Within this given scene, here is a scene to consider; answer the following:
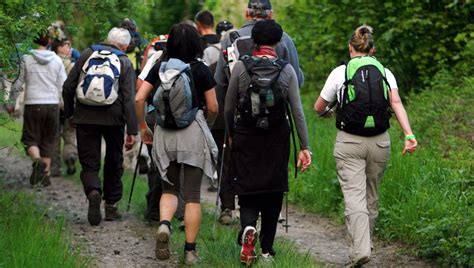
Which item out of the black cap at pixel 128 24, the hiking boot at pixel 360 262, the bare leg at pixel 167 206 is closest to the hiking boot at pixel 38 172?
the black cap at pixel 128 24

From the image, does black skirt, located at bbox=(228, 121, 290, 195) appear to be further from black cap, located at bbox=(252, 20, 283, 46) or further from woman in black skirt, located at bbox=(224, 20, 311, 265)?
black cap, located at bbox=(252, 20, 283, 46)

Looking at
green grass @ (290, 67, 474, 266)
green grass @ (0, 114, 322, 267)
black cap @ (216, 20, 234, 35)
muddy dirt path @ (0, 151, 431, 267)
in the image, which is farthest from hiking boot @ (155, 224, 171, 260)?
black cap @ (216, 20, 234, 35)

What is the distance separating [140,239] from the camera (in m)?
9.26

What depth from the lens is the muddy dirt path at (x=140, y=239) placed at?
27.5 ft

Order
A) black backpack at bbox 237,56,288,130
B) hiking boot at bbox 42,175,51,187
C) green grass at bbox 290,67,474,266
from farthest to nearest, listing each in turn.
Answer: hiking boot at bbox 42,175,51,187 → green grass at bbox 290,67,474,266 → black backpack at bbox 237,56,288,130

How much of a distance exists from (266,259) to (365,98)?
4.78 ft

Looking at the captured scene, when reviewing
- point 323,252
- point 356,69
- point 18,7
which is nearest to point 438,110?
point 323,252

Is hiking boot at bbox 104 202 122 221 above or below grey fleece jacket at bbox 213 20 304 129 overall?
below

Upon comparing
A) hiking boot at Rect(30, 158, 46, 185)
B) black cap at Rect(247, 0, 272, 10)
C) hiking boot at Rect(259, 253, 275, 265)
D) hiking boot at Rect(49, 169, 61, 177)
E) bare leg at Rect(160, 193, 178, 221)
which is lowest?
hiking boot at Rect(49, 169, 61, 177)

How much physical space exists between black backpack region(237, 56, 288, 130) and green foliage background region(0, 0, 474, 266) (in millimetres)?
1644

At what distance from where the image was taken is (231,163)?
7762mm

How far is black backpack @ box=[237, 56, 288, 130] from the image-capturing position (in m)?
7.40

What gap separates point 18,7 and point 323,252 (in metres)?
3.50

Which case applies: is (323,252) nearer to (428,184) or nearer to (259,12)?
(428,184)
